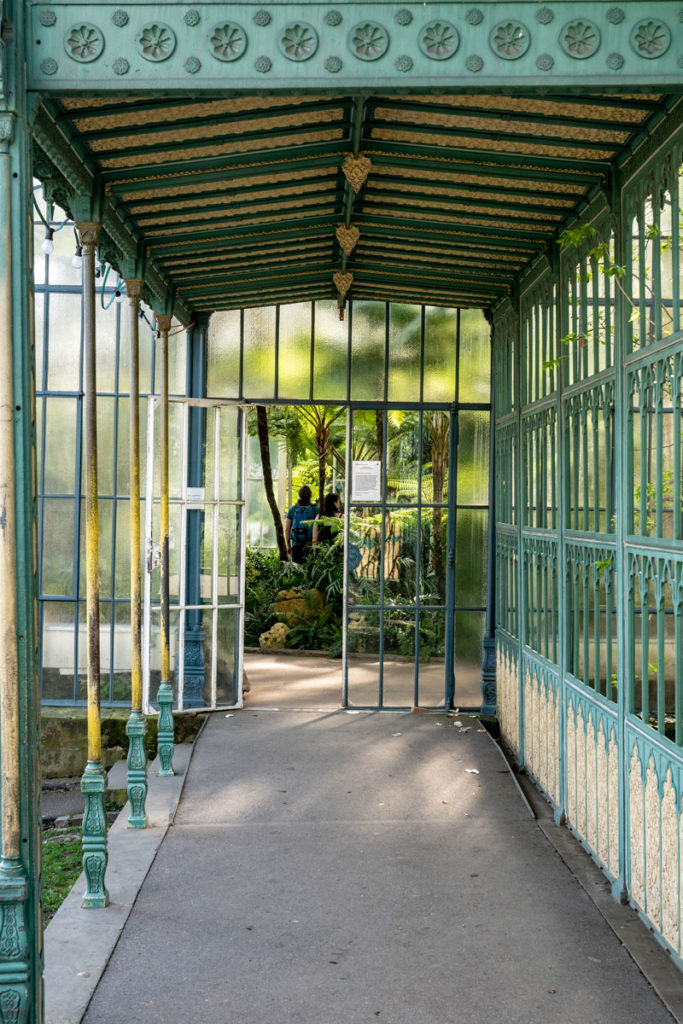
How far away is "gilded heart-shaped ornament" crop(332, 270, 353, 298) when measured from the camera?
7.39 meters

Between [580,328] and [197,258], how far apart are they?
8.08 feet

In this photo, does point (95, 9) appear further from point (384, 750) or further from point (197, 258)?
point (384, 750)

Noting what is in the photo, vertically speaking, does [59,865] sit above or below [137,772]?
below

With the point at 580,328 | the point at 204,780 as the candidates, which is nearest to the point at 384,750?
the point at 204,780

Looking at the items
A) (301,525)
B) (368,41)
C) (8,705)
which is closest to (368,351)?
(368,41)

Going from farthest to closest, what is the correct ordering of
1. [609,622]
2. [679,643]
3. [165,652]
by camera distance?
[165,652] < [609,622] < [679,643]

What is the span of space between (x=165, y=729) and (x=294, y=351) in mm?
3363

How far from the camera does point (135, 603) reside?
18.4 feet

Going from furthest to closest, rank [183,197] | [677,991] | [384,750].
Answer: [384,750]
[183,197]
[677,991]

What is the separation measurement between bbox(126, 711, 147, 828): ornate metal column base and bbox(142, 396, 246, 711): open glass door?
198 centimetres

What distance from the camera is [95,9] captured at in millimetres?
3045

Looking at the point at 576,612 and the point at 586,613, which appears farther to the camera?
the point at 576,612

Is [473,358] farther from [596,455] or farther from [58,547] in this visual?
[58,547]

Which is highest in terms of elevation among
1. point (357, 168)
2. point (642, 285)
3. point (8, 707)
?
point (357, 168)
